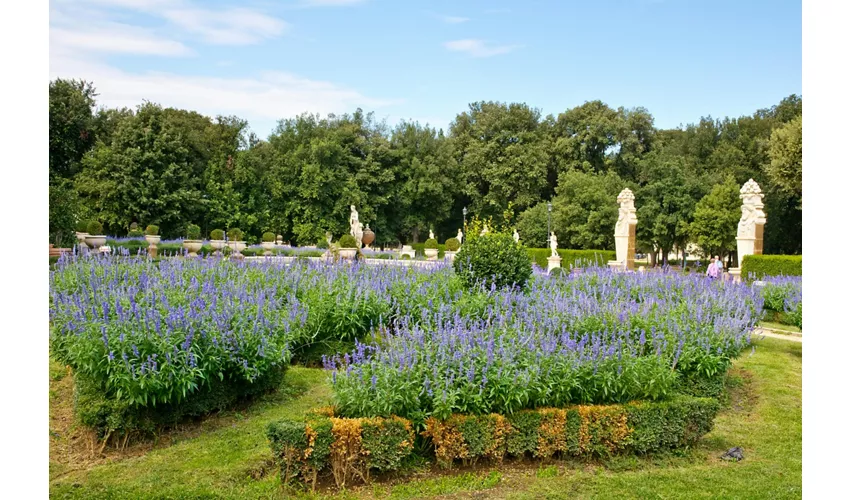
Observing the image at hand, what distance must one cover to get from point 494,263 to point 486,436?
15.9 ft

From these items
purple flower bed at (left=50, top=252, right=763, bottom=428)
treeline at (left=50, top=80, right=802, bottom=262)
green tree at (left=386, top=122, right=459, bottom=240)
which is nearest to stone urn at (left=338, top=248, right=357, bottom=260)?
treeline at (left=50, top=80, right=802, bottom=262)

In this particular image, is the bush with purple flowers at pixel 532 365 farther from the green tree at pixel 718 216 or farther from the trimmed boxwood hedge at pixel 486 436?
the green tree at pixel 718 216

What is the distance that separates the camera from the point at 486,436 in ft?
15.5

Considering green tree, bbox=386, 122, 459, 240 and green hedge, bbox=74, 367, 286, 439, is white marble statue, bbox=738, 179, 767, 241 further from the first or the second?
green hedge, bbox=74, 367, 286, 439

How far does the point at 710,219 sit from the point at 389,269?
25.8 m

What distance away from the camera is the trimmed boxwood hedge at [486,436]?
4.44 m

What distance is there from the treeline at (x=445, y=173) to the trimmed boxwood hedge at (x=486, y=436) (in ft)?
71.8

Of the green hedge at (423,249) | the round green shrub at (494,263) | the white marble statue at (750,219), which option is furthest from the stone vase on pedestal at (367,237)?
the round green shrub at (494,263)

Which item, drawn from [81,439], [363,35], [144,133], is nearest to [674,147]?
[144,133]

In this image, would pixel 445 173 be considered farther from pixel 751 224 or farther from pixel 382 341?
pixel 382 341

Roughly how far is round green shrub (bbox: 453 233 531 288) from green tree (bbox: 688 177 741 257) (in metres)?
24.5

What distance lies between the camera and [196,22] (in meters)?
6.05

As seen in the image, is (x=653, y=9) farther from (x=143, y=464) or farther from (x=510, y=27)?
(x=143, y=464)

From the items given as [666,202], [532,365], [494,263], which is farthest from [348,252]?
[532,365]
